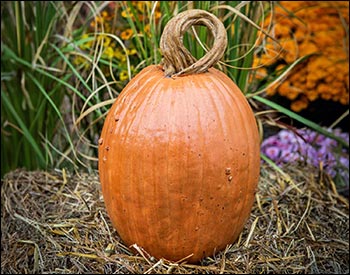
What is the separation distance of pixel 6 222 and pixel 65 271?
0.48 m

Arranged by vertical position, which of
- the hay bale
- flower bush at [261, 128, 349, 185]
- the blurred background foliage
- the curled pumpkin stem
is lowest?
flower bush at [261, 128, 349, 185]

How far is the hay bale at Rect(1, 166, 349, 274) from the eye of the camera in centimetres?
170

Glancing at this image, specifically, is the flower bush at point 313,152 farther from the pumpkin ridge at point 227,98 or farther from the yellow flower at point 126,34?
the pumpkin ridge at point 227,98

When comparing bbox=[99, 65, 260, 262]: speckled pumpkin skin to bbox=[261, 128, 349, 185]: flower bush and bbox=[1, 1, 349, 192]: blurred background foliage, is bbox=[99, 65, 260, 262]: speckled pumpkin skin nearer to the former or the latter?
bbox=[1, 1, 349, 192]: blurred background foliage

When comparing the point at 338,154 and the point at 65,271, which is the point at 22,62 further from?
the point at 338,154

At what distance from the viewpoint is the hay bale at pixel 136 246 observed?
170 cm

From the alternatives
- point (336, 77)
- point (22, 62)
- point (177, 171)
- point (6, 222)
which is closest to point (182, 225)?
point (177, 171)

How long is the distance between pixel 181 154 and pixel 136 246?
32 centimetres

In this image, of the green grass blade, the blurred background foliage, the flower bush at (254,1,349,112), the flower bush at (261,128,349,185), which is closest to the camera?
the blurred background foliage

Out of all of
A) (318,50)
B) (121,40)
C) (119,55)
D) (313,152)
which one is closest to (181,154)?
(119,55)

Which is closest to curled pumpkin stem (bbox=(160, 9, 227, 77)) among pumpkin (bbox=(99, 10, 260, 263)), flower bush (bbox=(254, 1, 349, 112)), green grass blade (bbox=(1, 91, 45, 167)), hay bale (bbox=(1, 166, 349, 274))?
pumpkin (bbox=(99, 10, 260, 263))

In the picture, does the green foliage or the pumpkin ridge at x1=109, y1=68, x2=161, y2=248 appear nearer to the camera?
the pumpkin ridge at x1=109, y1=68, x2=161, y2=248

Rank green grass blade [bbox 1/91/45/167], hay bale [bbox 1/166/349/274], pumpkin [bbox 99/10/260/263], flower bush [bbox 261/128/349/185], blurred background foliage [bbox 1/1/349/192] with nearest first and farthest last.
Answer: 1. pumpkin [bbox 99/10/260/263]
2. hay bale [bbox 1/166/349/274]
3. blurred background foliage [bbox 1/1/349/192]
4. green grass blade [bbox 1/91/45/167]
5. flower bush [bbox 261/128/349/185]

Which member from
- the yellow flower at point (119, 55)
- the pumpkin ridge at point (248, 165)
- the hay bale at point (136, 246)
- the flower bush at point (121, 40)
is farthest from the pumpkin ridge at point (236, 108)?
the yellow flower at point (119, 55)
